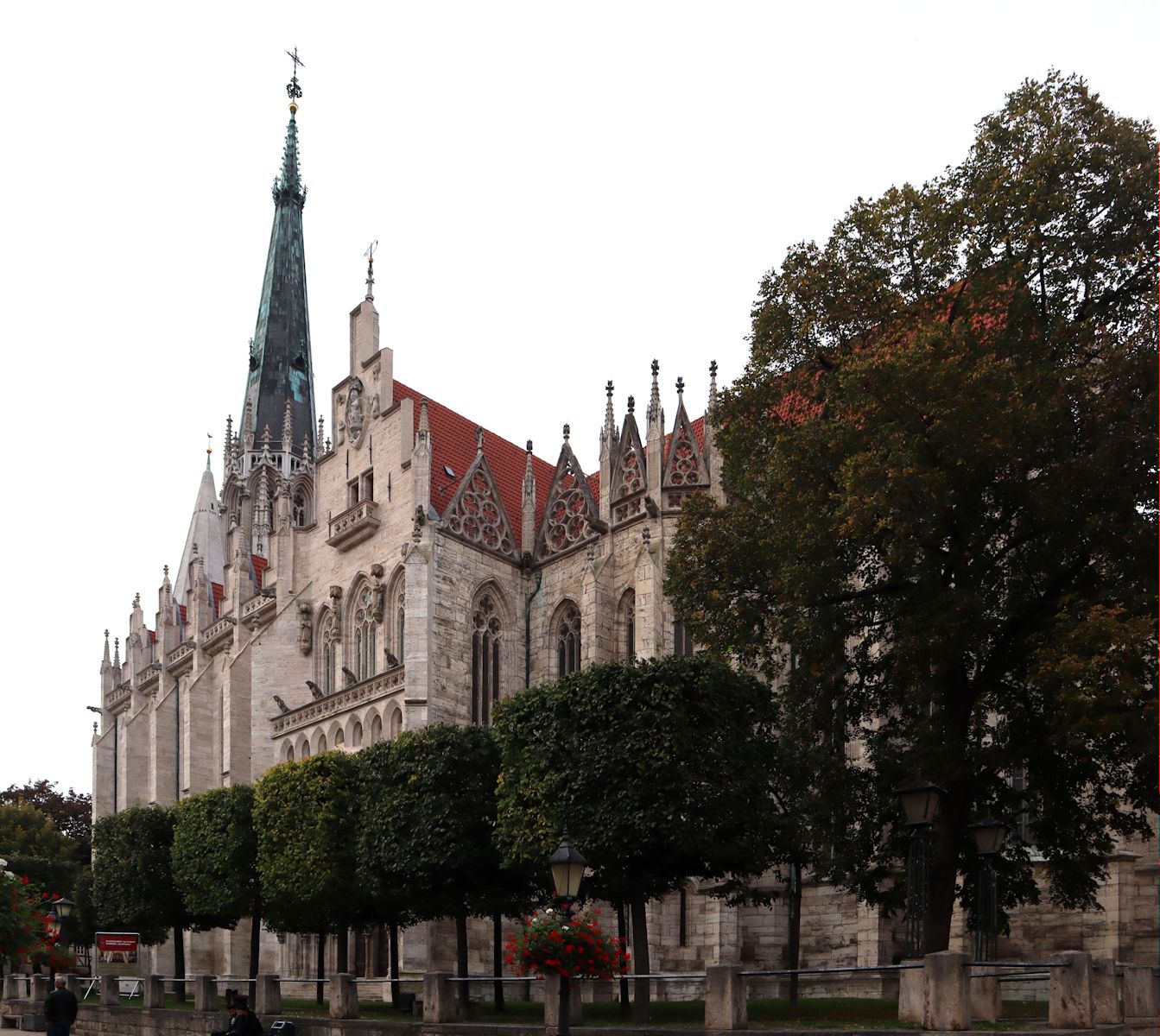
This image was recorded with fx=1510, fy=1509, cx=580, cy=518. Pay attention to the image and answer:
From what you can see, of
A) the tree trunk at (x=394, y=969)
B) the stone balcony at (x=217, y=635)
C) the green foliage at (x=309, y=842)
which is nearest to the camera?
the tree trunk at (x=394, y=969)

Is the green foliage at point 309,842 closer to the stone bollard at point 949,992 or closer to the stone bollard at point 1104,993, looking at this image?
the stone bollard at point 949,992

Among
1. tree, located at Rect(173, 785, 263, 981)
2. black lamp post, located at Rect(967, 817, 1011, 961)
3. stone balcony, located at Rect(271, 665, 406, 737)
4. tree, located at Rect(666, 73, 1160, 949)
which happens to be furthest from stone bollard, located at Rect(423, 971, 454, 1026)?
stone balcony, located at Rect(271, 665, 406, 737)

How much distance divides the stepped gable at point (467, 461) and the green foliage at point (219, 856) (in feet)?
34.7

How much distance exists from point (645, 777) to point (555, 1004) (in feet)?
20.4

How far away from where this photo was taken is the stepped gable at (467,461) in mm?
47250

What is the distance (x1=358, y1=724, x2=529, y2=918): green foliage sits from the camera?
107ft

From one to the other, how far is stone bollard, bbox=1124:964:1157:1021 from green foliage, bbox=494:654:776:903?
10307 mm

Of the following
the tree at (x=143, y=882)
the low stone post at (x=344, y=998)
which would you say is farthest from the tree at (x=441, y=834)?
the tree at (x=143, y=882)

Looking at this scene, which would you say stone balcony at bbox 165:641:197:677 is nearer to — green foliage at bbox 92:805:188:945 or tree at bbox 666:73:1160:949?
green foliage at bbox 92:805:188:945

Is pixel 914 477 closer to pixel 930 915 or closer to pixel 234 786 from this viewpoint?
pixel 930 915

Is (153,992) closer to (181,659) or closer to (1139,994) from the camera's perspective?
(1139,994)

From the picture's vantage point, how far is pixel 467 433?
52.0m

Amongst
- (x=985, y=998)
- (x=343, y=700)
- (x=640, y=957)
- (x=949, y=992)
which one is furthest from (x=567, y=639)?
(x=949, y=992)

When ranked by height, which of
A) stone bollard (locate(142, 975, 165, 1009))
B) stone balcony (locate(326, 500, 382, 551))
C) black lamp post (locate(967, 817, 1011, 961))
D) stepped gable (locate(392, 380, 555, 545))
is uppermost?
stepped gable (locate(392, 380, 555, 545))
